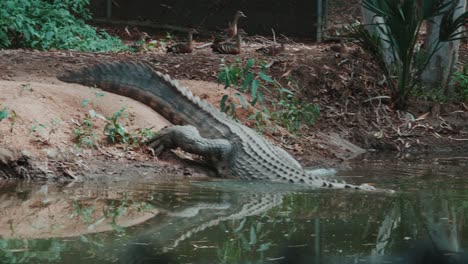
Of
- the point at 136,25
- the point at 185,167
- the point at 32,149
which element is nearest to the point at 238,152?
the point at 185,167

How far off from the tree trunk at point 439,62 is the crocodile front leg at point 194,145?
4.37 m

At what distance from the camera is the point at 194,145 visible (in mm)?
7926

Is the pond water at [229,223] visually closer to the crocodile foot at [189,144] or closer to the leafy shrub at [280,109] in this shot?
the crocodile foot at [189,144]

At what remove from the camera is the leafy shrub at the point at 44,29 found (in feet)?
36.6

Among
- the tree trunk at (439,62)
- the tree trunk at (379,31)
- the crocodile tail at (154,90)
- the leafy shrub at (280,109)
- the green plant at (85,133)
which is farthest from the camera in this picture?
the tree trunk at (439,62)

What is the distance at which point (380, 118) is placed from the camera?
34.9 ft

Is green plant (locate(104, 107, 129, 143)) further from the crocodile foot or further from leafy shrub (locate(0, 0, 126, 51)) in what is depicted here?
leafy shrub (locate(0, 0, 126, 51))

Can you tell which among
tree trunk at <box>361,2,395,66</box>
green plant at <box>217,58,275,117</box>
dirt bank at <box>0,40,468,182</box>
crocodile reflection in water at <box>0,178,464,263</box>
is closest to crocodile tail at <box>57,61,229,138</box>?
→ dirt bank at <box>0,40,468,182</box>

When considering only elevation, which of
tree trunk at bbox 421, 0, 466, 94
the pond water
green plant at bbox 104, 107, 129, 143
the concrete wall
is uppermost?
the concrete wall

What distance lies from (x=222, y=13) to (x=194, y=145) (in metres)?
8.50

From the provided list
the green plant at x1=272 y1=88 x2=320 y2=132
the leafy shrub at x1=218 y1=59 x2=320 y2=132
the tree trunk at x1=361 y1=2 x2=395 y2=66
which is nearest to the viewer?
the leafy shrub at x1=218 y1=59 x2=320 y2=132

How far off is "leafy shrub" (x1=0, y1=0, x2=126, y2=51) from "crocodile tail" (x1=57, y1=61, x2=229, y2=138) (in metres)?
2.32

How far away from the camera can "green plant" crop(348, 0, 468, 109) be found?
997cm

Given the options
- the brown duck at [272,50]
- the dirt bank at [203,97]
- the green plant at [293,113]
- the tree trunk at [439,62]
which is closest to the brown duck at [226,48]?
the dirt bank at [203,97]
